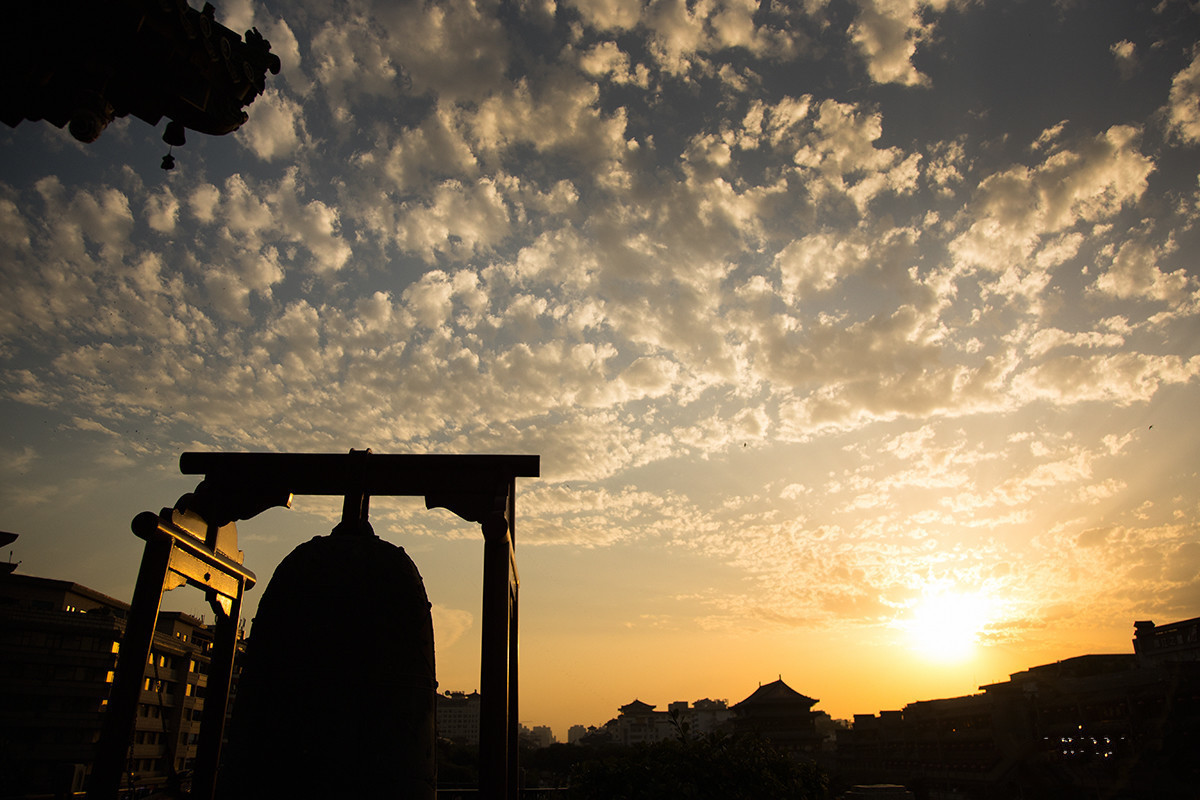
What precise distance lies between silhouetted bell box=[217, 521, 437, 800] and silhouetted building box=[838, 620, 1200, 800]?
990 inches

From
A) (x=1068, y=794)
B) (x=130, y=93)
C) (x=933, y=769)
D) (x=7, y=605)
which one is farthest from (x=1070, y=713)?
(x=7, y=605)

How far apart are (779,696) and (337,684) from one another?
176 feet

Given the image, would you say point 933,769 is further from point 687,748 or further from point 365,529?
point 365,529

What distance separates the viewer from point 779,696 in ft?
164

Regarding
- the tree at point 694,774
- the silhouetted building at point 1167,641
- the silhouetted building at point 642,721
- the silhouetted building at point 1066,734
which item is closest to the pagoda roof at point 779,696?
the silhouetted building at point 1066,734

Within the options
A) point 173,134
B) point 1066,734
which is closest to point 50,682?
point 173,134

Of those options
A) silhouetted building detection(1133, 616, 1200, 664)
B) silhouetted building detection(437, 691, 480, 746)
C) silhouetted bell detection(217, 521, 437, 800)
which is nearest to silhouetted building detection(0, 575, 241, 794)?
silhouetted bell detection(217, 521, 437, 800)

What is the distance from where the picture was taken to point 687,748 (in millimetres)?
9008

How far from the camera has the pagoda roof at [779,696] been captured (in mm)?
49594

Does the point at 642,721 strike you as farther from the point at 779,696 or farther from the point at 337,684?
the point at 337,684

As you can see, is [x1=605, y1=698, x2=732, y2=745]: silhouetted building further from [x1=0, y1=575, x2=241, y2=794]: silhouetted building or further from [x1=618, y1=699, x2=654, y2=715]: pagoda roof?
[x1=0, y1=575, x2=241, y2=794]: silhouetted building

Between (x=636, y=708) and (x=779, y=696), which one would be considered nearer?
(x=779, y=696)

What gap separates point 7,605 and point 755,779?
48.1m

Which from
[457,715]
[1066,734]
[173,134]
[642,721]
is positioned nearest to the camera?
[173,134]
